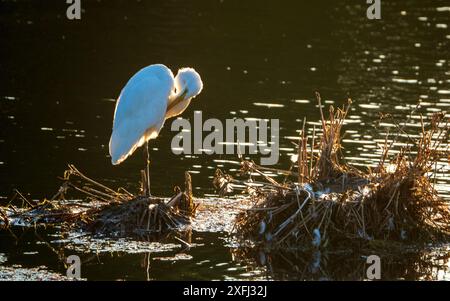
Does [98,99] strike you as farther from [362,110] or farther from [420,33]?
[420,33]

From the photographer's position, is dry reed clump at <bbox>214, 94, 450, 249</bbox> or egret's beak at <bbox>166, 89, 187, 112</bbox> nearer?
dry reed clump at <bbox>214, 94, 450, 249</bbox>

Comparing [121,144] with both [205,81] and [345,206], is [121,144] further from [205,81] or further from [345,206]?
[205,81]

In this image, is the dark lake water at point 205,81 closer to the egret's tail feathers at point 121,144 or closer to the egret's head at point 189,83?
the egret's tail feathers at point 121,144

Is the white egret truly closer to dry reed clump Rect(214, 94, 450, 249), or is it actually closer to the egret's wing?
the egret's wing

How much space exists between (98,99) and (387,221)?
1040 centimetres

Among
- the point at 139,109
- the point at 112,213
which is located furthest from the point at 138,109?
the point at 112,213

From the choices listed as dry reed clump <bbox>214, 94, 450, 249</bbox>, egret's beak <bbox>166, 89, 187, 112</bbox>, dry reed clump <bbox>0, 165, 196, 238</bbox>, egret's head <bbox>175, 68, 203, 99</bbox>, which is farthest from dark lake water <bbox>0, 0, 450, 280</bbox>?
egret's head <bbox>175, 68, 203, 99</bbox>

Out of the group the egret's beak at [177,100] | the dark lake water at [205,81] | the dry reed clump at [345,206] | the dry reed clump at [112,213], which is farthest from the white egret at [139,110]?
the dry reed clump at [345,206]

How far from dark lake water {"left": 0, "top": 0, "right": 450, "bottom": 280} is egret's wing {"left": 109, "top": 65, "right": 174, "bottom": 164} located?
1.43 m

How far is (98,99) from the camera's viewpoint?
888 inches

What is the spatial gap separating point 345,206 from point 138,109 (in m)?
3.50

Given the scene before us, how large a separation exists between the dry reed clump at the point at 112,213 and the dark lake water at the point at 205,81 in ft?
1.70

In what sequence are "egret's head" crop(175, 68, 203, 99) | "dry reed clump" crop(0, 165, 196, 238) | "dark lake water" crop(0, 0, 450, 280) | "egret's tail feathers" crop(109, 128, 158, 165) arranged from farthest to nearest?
"egret's head" crop(175, 68, 203, 99) < "egret's tail feathers" crop(109, 128, 158, 165) < "dry reed clump" crop(0, 165, 196, 238) < "dark lake water" crop(0, 0, 450, 280)

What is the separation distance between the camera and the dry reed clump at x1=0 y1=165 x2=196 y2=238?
46.3 ft
